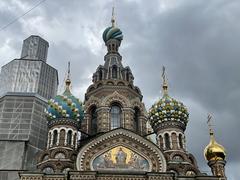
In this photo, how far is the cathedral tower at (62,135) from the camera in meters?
15.0

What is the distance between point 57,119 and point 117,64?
6.19 metres

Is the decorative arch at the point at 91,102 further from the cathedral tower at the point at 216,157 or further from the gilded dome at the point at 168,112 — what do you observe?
the cathedral tower at the point at 216,157

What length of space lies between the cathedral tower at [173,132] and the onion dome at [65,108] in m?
3.56

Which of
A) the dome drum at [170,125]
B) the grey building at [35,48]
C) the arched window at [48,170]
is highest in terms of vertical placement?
the grey building at [35,48]

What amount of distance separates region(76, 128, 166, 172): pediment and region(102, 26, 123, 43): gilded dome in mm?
8810

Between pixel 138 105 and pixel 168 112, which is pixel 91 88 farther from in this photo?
pixel 168 112

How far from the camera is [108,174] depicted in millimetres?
14047

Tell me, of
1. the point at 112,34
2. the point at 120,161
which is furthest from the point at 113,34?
the point at 120,161

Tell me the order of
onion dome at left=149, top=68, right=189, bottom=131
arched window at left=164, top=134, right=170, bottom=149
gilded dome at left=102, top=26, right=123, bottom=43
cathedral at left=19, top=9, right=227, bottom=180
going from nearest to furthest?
cathedral at left=19, top=9, right=227, bottom=180 < arched window at left=164, top=134, right=170, bottom=149 < onion dome at left=149, top=68, right=189, bottom=131 < gilded dome at left=102, top=26, right=123, bottom=43

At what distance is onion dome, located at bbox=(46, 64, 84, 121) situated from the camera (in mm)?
16597

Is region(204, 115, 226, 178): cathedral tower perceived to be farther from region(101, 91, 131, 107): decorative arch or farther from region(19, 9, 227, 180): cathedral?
region(101, 91, 131, 107): decorative arch

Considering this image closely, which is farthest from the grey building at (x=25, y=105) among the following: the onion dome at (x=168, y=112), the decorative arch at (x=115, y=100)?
the onion dome at (x=168, y=112)

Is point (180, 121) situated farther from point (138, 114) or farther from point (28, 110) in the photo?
point (28, 110)

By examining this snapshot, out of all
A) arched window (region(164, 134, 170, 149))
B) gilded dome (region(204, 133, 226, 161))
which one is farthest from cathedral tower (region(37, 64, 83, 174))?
gilded dome (region(204, 133, 226, 161))
